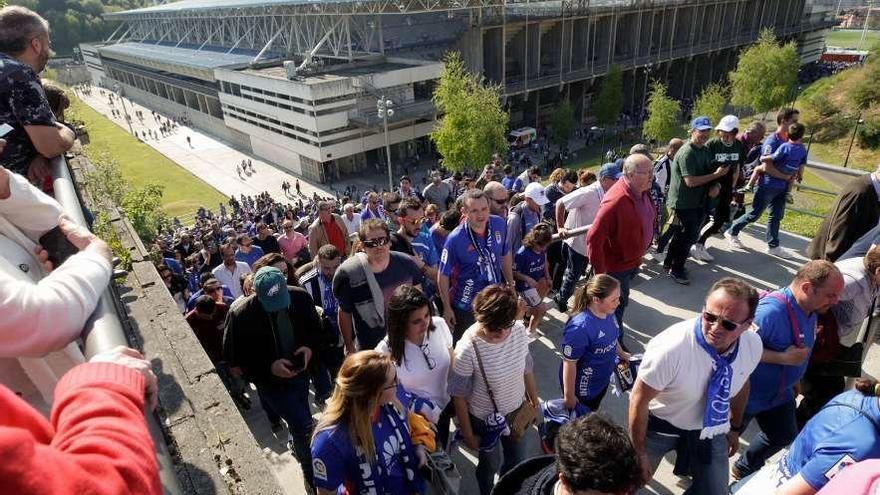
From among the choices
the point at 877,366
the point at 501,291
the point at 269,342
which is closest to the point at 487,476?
the point at 501,291

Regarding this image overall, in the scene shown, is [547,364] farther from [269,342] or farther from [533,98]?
[533,98]

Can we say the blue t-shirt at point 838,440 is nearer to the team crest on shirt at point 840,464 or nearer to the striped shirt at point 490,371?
the team crest on shirt at point 840,464

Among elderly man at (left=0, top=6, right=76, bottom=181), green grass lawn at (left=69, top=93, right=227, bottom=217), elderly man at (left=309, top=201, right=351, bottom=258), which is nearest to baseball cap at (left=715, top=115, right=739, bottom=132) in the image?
elderly man at (left=309, top=201, right=351, bottom=258)

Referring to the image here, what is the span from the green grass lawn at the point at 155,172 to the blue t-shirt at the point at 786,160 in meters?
32.8

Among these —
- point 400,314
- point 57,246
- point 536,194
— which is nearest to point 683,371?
point 400,314

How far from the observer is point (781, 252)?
7.12 m

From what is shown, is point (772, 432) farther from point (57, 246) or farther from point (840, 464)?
point (57, 246)

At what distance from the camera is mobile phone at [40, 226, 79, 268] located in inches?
78.3

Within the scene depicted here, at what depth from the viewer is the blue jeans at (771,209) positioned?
701 centimetres

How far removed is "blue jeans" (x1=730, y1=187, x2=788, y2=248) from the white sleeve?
25.7 ft

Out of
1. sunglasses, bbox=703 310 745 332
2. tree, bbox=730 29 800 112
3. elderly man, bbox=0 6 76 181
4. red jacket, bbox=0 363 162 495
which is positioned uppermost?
elderly man, bbox=0 6 76 181

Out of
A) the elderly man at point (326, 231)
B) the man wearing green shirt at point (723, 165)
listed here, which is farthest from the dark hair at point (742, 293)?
the elderly man at point (326, 231)

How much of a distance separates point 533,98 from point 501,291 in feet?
156

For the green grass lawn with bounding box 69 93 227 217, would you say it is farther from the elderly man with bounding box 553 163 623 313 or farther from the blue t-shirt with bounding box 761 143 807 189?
the blue t-shirt with bounding box 761 143 807 189
